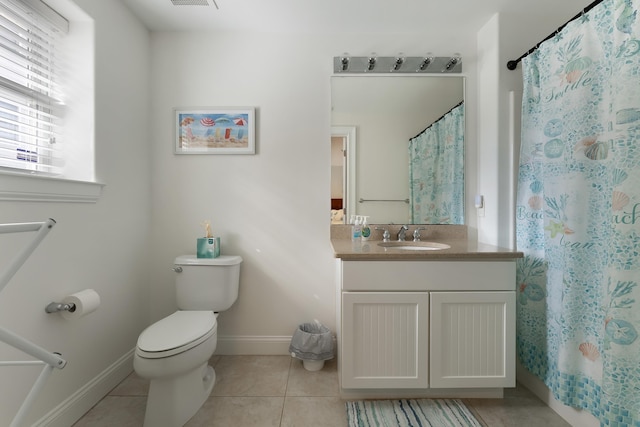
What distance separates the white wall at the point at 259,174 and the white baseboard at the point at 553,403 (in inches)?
48.9

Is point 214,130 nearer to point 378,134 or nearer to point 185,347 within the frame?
point 378,134

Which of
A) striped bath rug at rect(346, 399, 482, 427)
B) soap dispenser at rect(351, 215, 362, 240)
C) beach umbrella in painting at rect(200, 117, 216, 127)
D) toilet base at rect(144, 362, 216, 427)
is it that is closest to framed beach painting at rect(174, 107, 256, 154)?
beach umbrella in painting at rect(200, 117, 216, 127)

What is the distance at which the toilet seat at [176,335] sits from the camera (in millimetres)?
1392

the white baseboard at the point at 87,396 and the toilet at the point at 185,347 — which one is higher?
the toilet at the point at 185,347

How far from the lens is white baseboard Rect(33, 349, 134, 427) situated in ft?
4.70

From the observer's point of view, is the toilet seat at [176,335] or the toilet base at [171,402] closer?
the toilet seat at [176,335]

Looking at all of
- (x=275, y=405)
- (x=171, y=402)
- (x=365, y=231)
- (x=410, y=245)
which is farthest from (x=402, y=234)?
(x=171, y=402)

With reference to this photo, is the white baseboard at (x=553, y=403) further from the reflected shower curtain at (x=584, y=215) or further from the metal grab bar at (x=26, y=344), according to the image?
the metal grab bar at (x=26, y=344)

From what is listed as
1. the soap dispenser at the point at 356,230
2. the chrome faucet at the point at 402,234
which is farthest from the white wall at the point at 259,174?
the chrome faucet at the point at 402,234

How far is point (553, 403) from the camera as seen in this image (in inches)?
65.0

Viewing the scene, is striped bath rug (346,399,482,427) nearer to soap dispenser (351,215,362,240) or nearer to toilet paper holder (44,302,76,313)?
soap dispenser (351,215,362,240)

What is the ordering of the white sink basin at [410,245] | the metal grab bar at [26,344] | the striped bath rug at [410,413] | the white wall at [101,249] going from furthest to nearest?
the white sink basin at [410,245] → the striped bath rug at [410,413] → the white wall at [101,249] → the metal grab bar at [26,344]

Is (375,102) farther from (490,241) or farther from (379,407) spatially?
(379,407)

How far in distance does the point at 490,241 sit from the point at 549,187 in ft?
1.80
